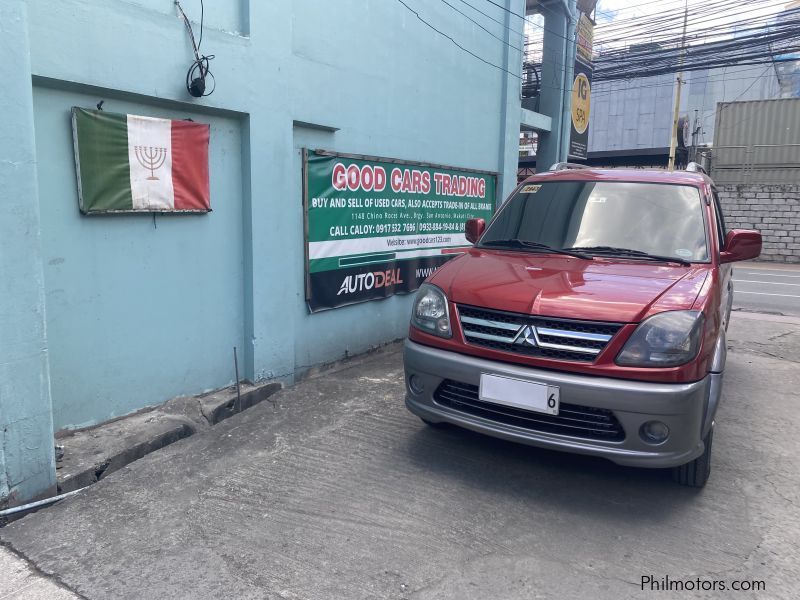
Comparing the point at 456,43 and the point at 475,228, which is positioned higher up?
the point at 456,43

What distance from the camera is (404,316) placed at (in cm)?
720

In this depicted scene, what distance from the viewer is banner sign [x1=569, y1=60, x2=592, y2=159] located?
443 inches

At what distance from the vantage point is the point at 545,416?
3.21 metres

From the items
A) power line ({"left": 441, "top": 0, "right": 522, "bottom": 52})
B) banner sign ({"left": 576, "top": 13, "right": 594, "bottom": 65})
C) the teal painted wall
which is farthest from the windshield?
banner sign ({"left": 576, "top": 13, "right": 594, "bottom": 65})

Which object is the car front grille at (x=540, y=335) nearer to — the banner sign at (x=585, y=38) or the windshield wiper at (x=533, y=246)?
the windshield wiper at (x=533, y=246)

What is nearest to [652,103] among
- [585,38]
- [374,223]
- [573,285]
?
[585,38]

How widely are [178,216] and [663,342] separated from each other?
3495mm

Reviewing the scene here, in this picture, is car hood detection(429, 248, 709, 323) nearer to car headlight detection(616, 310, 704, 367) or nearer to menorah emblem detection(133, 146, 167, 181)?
car headlight detection(616, 310, 704, 367)

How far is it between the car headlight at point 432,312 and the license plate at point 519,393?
0.43m

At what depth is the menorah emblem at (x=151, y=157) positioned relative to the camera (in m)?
4.15

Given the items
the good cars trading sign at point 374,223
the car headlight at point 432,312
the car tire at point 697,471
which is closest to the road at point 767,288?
the good cars trading sign at point 374,223

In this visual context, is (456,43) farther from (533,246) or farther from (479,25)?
(533,246)

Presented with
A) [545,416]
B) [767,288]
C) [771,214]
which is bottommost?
[767,288]

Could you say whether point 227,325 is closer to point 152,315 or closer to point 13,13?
point 152,315
